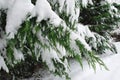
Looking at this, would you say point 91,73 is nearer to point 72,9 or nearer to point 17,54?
point 72,9

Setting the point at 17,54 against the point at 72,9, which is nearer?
the point at 17,54

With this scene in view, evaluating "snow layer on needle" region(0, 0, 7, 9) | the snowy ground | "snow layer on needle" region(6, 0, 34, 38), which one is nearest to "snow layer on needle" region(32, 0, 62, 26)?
"snow layer on needle" region(6, 0, 34, 38)

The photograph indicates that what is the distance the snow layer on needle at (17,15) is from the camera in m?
2.68

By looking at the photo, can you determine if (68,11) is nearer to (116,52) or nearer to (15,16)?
(15,16)

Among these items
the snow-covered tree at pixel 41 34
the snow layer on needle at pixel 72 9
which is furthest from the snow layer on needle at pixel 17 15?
the snow layer on needle at pixel 72 9

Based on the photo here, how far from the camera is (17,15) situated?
2.70m

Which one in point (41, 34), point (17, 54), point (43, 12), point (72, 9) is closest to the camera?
point (43, 12)

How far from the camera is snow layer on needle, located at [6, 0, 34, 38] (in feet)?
8.80

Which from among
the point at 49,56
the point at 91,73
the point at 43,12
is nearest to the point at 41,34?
the point at 43,12

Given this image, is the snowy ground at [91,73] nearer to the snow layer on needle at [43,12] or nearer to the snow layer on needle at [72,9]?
the snow layer on needle at [72,9]

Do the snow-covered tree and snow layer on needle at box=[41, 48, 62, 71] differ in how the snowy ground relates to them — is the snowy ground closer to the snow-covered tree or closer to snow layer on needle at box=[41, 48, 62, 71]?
the snow-covered tree

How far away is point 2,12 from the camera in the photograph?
2947mm

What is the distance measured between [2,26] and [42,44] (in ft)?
1.56

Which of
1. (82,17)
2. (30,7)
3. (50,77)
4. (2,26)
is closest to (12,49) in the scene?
(2,26)
